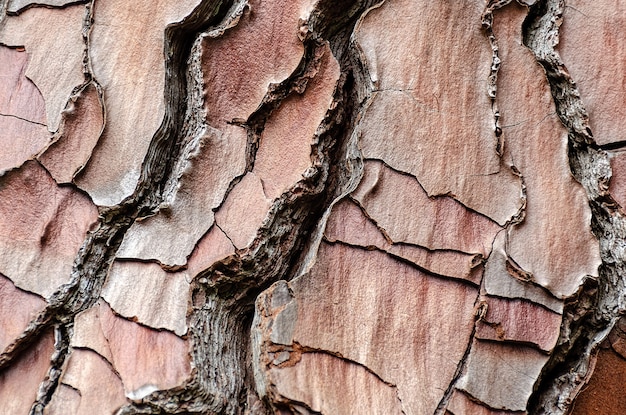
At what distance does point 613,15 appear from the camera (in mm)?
691

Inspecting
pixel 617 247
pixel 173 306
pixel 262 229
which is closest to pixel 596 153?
pixel 617 247

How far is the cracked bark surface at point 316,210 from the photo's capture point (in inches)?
23.6

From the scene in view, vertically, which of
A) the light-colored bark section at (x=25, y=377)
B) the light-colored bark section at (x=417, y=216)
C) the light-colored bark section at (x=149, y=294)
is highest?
the light-colored bark section at (x=417, y=216)

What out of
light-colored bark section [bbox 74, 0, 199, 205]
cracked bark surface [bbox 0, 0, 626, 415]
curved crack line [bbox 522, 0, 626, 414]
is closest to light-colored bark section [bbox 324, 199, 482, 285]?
cracked bark surface [bbox 0, 0, 626, 415]

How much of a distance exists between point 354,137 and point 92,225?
12.5 inches

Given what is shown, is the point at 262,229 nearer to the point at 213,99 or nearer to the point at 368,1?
the point at 213,99

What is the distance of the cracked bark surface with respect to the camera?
599 mm

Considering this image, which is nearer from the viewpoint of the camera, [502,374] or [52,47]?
[502,374]

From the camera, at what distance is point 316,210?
67cm

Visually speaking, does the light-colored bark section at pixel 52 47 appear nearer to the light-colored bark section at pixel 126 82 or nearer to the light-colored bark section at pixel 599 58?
the light-colored bark section at pixel 126 82

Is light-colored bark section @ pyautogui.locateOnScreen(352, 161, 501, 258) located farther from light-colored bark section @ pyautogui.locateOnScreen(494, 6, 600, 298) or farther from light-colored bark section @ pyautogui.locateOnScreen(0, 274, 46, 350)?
light-colored bark section @ pyautogui.locateOnScreen(0, 274, 46, 350)

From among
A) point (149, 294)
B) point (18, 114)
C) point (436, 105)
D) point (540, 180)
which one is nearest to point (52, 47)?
point (18, 114)

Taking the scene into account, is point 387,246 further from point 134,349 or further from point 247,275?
point 134,349

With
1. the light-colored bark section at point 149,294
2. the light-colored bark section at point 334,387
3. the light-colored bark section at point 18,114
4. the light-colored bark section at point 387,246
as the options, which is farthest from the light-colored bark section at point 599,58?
the light-colored bark section at point 18,114
